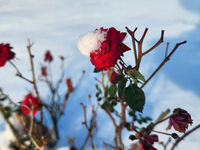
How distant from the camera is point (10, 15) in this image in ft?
2.39

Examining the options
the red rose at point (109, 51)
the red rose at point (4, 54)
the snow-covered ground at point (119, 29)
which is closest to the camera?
the red rose at point (109, 51)

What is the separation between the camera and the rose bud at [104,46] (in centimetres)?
25

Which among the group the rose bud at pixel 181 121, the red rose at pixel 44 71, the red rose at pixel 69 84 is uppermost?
the red rose at pixel 44 71

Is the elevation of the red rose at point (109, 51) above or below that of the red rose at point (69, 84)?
above

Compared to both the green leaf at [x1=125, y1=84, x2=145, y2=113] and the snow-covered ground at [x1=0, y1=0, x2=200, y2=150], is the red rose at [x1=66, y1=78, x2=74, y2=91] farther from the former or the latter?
the green leaf at [x1=125, y1=84, x2=145, y2=113]

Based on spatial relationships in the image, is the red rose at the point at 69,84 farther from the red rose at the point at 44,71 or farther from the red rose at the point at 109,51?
the red rose at the point at 109,51

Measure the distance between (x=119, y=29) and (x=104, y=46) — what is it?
504 millimetres

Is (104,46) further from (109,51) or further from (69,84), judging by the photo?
(69,84)

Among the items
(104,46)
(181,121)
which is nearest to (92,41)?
(104,46)

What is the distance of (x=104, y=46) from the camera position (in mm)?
255

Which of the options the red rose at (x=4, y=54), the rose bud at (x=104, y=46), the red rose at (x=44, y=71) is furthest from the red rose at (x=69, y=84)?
the rose bud at (x=104, y=46)

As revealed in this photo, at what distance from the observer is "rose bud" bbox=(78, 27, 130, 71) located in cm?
25

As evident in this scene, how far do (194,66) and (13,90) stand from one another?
0.86 m

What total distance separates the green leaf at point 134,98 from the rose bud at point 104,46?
0.05 meters
